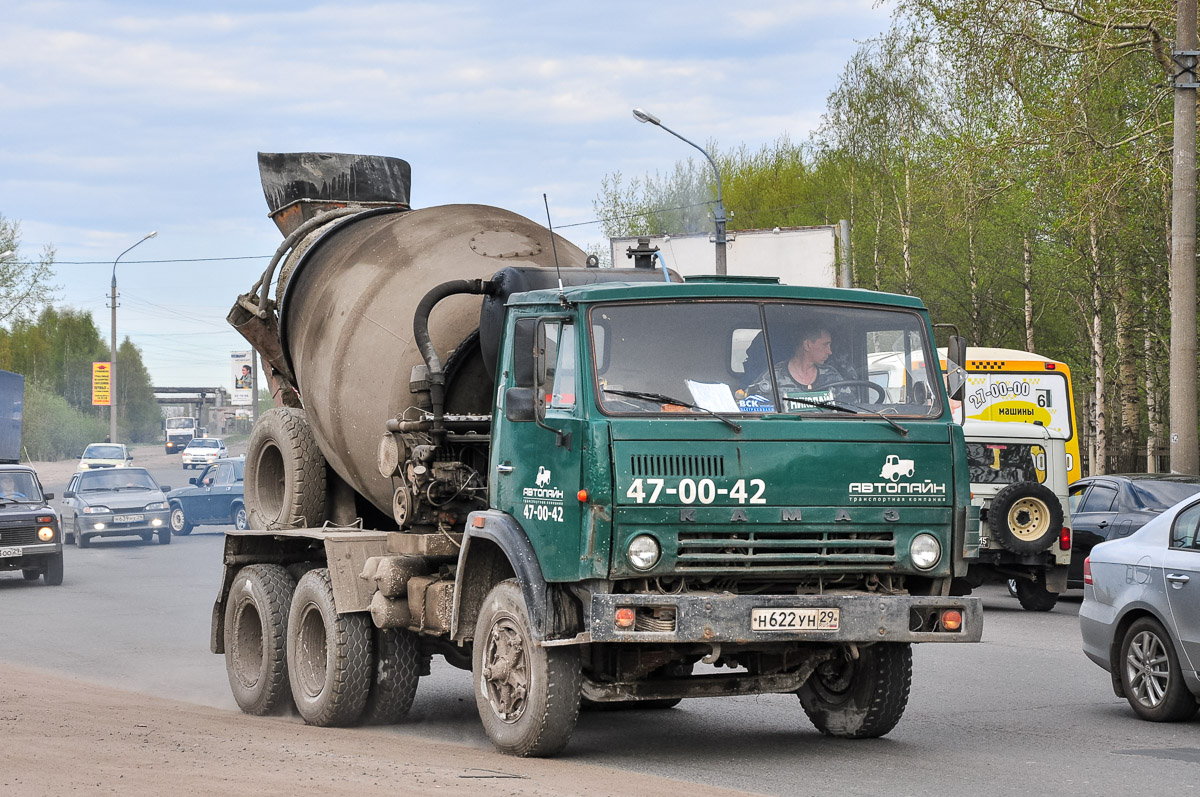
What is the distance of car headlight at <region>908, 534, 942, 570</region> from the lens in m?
7.76

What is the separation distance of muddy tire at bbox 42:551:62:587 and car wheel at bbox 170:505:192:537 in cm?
1132

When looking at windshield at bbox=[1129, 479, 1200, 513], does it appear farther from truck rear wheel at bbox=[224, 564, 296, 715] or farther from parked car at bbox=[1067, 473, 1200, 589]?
truck rear wheel at bbox=[224, 564, 296, 715]

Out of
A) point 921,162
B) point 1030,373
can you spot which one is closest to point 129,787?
point 1030,373

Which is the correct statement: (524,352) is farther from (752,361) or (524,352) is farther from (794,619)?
(794,619)

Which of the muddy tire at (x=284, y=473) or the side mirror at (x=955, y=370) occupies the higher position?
the side mirror at (x=955, y=370)

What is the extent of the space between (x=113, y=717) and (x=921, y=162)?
36.3 meters

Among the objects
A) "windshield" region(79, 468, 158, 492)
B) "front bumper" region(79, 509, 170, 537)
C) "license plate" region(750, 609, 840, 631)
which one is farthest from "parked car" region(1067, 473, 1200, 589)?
"windshield" region(79, 468, 158, 492)

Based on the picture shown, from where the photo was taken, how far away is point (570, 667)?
7.74 meters

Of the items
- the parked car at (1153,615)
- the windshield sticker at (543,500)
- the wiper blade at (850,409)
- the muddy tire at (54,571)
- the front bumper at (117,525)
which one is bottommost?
the muddy tire at (54,571)

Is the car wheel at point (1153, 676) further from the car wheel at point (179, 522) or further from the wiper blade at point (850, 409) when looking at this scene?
the car wheel at point (179, 522)

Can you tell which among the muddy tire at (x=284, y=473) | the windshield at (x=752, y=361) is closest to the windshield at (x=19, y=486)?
the muddy tire at (x=284, y=473)

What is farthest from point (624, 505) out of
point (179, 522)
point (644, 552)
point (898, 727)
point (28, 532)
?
point (179, 522)

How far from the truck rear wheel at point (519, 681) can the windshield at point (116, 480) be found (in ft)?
83.4

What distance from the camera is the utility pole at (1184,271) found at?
57.5 ft
